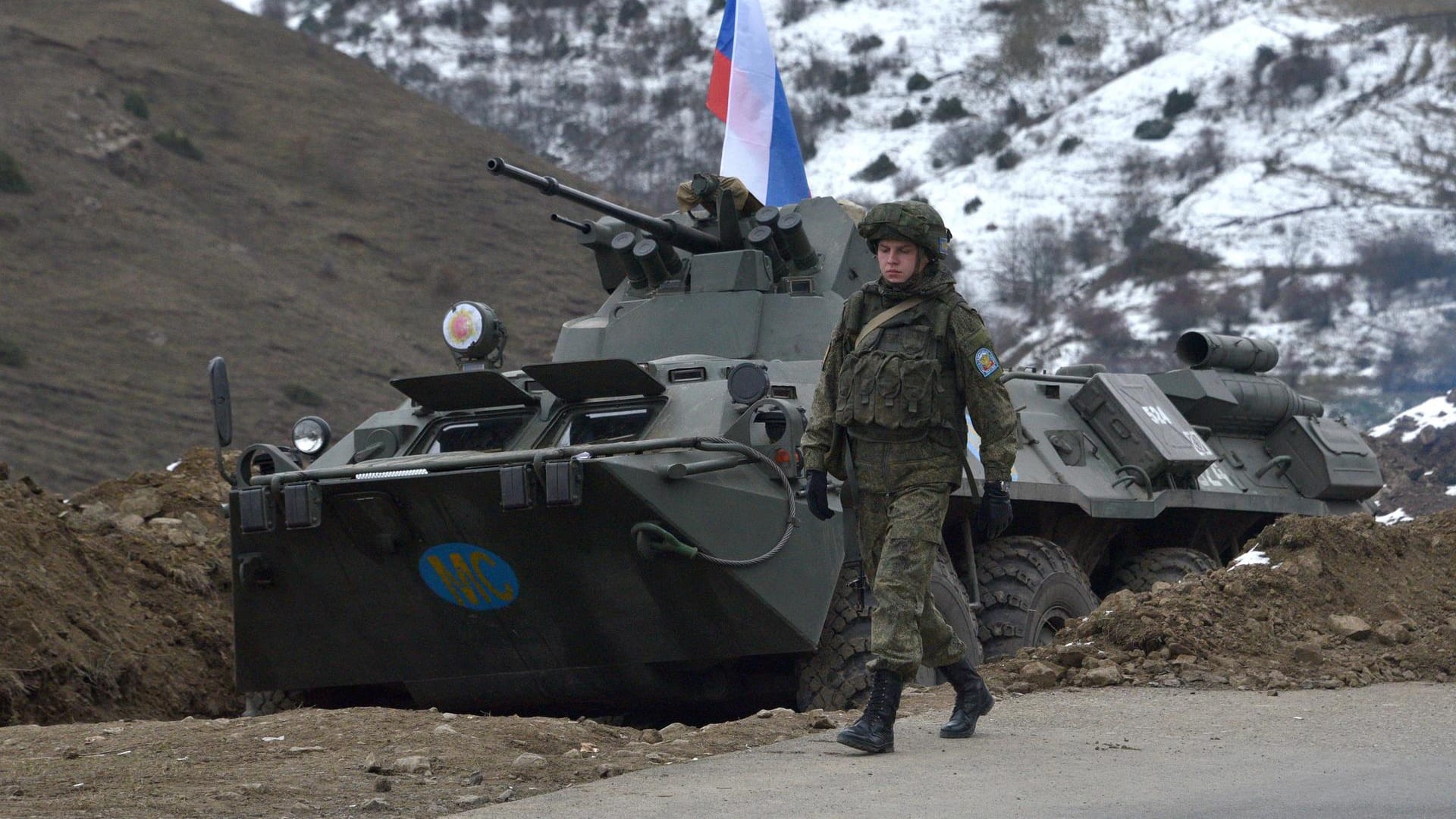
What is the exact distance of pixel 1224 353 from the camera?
13.4 m

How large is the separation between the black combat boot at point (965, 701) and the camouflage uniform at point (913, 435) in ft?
0.18

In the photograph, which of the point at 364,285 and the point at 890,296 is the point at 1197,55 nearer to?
the point at 364,285

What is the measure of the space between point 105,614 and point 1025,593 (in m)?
4.64

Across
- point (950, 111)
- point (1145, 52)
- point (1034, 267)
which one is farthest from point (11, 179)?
point (1145, 52)

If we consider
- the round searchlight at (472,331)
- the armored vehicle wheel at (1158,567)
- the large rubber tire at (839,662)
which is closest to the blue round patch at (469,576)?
the large rubber tire at (839,662)

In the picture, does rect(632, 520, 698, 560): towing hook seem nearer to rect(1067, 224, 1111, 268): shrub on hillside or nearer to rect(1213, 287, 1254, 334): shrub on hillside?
rect(1213, 287, 1254, 334): shrub on hillside

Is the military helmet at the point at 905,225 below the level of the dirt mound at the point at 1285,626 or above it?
above

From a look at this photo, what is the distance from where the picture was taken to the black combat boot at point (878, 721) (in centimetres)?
641

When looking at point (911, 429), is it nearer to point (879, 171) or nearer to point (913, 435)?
point (913, 435)

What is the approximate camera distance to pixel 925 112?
294 ft

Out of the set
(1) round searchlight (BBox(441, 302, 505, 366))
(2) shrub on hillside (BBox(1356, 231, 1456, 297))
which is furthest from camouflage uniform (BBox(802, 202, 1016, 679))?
(2) shrub on hillside (BBox(1356, 231, 1456, 297))

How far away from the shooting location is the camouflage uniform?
6.60 meters

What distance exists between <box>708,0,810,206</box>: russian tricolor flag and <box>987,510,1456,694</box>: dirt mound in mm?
4716

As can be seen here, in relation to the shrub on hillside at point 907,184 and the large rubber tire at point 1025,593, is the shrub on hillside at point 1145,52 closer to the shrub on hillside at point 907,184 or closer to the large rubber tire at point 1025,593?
the shrub on hillside at point 907,184
